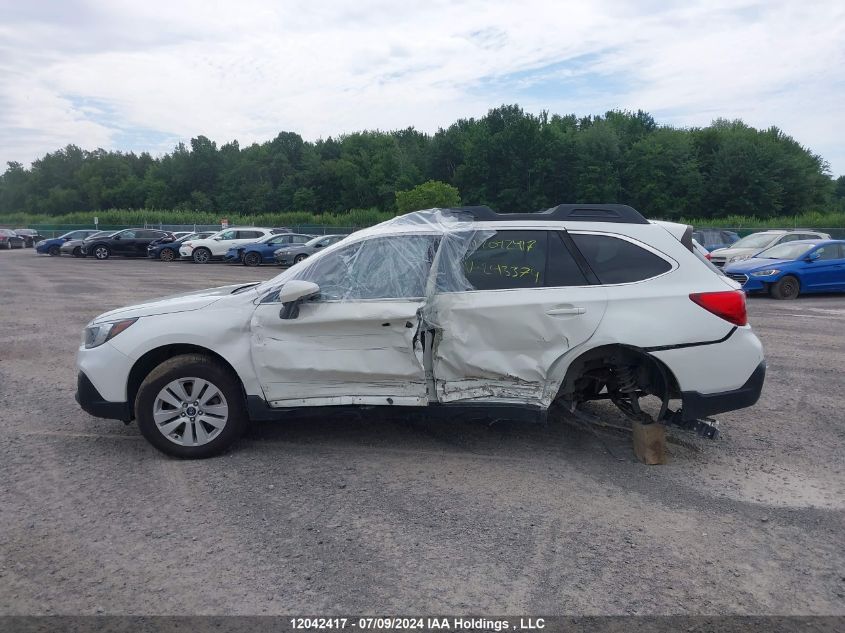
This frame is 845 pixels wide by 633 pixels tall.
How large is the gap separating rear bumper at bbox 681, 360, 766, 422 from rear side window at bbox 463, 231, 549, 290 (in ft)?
4.47

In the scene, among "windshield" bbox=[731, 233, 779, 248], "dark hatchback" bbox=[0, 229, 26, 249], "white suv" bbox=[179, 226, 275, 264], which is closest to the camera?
"windshield" bbox=[731, 233, 779, 248]

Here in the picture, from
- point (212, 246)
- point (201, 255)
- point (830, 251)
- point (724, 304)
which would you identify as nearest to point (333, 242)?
point (724, 304)

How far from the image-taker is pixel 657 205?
224 ft

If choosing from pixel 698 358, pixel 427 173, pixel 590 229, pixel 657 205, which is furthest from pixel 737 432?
pixel 427 173

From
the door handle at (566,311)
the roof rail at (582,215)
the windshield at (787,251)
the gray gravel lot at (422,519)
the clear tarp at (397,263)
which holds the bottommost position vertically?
the gray gravel lot at (422,519)

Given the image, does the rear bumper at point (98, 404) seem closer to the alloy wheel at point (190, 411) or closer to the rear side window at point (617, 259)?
the alloy wheel at point (190, 411)

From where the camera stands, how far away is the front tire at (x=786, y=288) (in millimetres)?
16250

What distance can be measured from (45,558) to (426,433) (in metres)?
2.95

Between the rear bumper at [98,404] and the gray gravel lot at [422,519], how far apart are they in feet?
1.06

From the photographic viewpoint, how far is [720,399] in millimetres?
4965

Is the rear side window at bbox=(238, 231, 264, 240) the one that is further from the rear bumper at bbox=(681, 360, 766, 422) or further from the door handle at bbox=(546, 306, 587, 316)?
the rear bumper at bbox=(681, 360, 766, 422)

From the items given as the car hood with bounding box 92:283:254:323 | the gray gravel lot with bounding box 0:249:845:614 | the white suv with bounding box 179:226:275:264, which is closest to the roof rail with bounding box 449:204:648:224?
the gray gravel lot with bounding box 0:249:845:614

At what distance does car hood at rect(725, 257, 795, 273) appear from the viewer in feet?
53.7

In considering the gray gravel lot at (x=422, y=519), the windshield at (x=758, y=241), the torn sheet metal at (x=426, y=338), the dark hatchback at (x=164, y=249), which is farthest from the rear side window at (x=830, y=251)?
the dark hatchback at (x=164, y=249)
